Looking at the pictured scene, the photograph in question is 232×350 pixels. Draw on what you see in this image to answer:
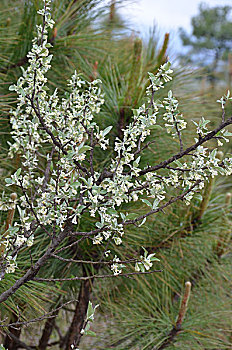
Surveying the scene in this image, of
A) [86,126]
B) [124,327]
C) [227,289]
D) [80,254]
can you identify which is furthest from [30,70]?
[227,289]

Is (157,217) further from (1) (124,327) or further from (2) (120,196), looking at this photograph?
(2) (120,196)

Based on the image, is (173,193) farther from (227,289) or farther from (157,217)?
(227,289)

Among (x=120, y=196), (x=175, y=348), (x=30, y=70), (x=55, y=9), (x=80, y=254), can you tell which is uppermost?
(x=55, y=9)

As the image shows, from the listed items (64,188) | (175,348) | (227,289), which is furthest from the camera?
(227,289)

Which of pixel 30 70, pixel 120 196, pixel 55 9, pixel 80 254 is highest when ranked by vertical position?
pixel 55 9

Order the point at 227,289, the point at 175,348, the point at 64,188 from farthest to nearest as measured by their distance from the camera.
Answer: the point at 227,289 → the point at 175,348 → the point at 64,188

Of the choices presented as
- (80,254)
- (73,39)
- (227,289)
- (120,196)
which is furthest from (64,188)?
(227,289)

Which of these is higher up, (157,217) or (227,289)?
(157,217)

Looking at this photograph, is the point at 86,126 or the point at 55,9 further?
the point at 55,9

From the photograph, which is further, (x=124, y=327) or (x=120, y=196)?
(x=124, y=327)
